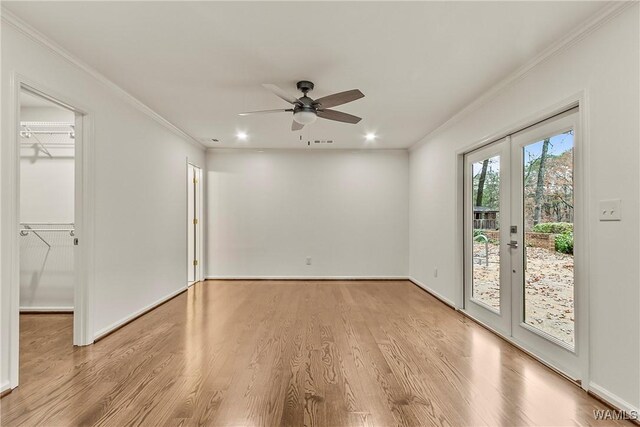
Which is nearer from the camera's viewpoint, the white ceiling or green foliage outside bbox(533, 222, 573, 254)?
the white ceiling

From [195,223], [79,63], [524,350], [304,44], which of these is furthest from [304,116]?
[195,223]

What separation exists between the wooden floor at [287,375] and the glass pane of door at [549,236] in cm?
39

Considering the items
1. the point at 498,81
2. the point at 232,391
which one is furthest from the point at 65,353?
the point at 498,81

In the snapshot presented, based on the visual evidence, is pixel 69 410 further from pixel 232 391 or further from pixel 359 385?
pixel 359 385

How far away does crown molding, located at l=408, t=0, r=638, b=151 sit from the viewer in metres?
1.87

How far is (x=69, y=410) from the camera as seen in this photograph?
1.84 m

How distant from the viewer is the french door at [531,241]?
7.76 feet

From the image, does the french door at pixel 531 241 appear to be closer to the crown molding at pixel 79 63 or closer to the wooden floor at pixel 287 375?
the wooden floor at pixel 287 375

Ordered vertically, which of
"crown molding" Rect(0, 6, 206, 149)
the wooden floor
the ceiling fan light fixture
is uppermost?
"crown molding" Rect(0, 6, 206, 149)

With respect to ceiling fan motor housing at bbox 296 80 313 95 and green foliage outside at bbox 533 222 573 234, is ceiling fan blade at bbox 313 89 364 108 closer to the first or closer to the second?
ceiling fan motor housing at bbox 296 80 313 95

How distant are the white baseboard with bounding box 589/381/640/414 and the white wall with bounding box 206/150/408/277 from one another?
390 cm

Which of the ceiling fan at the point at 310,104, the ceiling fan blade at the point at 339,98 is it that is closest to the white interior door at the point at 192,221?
the ceiling fan at the point at 310,104

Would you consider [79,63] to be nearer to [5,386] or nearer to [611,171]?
[5,386]

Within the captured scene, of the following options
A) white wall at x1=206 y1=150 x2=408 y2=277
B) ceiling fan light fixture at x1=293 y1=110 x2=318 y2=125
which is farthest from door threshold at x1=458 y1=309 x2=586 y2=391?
ceiling fan light fixture at x1=293 y1=110 x2=318 y2=125
